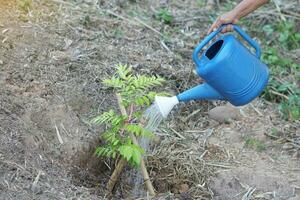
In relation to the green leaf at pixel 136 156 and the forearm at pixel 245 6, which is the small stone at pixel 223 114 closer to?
the forearm at pixel 245 6

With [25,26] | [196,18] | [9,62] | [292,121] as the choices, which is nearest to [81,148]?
[9,62]

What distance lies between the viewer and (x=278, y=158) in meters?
3.86

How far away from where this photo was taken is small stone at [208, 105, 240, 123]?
416 cm

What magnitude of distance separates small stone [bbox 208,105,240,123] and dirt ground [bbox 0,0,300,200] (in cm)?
4

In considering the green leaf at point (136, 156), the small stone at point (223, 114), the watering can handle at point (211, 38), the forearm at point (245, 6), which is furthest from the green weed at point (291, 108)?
the green leaf at point (136, 156)

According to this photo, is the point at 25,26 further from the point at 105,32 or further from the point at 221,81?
the point at 221,81

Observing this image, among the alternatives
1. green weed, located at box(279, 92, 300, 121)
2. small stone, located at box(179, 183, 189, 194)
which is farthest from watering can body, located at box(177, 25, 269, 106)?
green weed, located at box(279, 92, 300, 121)

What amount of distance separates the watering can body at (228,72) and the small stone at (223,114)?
35.1 inches

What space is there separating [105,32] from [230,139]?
1.32m

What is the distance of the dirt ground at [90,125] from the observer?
3441mm

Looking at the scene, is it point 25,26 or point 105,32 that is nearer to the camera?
point 25,26

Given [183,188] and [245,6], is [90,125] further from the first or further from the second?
[245,6]

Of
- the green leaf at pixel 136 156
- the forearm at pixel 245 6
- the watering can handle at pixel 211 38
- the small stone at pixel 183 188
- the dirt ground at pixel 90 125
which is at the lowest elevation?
the small stone at pixel 183 188

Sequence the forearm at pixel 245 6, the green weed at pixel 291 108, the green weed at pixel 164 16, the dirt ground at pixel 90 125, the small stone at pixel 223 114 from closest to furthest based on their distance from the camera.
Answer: the forearm at pixel 245 6 < the dirt ground at pixel 90 125 < the small stone at pixel 223 114 < the green weed at pixel 291 108 < the green weed at pixel 164 16
